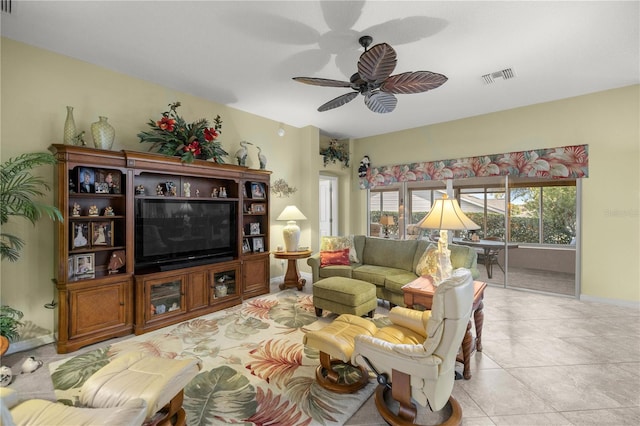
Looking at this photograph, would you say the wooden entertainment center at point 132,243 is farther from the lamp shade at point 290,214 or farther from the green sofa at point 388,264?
the green sofa at point 388,264

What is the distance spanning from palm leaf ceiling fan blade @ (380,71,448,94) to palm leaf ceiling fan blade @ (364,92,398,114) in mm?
97

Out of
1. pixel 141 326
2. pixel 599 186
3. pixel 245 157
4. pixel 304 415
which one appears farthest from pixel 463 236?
pixel 141 326

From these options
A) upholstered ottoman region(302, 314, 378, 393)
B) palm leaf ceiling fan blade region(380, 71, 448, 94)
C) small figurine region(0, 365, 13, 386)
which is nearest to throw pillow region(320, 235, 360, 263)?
upholstered ottoman region(302, 314, 378, 393)

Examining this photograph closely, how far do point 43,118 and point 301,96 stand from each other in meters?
2.91

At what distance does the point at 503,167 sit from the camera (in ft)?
15.6

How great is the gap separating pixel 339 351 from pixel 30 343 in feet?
10.3

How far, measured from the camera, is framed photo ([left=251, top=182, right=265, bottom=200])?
14.9ft

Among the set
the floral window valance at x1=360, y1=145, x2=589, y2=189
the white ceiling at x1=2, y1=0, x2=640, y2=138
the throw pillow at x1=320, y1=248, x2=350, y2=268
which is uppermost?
the white ceiling at x1=2, y1=0, x2=640, y2=138

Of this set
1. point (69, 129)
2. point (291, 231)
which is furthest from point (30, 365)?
point (291, 231)

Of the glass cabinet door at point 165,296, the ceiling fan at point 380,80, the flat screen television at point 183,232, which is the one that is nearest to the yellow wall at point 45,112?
the flat screen television at point 183,232

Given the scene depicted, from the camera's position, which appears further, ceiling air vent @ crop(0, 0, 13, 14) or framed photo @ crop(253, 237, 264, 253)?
framed photo @ crop(253, 237, 264, 253)

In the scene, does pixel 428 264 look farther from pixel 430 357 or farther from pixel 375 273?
pixel 430 357

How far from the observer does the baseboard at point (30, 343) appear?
2684 millimetres

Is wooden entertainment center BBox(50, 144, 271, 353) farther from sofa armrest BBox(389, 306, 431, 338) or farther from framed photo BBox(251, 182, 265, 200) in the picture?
sofa armrest BBox(389, 306, 431, 338)
